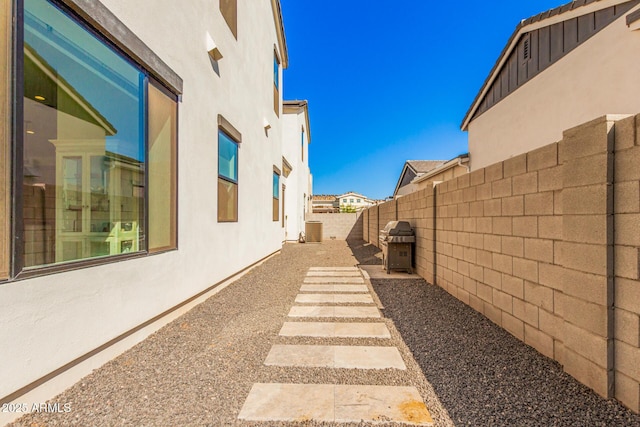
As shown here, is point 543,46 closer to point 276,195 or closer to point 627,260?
point 627,260

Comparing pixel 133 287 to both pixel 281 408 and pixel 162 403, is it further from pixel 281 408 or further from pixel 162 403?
pixel 281 408

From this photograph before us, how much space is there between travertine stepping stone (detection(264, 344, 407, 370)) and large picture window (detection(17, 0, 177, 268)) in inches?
75.6

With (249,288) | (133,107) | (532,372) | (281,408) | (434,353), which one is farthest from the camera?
(249,288)

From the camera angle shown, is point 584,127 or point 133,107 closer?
point 584,127

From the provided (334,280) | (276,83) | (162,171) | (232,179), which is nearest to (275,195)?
(276,83)

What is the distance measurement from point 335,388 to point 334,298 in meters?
2.52

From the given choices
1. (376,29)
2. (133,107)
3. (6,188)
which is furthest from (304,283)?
(376,29)

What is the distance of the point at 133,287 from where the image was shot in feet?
9.49

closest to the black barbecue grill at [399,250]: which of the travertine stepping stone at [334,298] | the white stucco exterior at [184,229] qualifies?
the travertine stepping stone at [334,298]

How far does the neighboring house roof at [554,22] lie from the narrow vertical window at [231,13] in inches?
298

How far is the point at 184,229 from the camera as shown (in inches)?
155

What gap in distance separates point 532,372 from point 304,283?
401cm

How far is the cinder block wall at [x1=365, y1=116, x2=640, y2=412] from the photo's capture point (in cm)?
189

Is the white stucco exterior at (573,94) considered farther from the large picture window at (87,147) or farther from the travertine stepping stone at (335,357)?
the large picture window at (87,147)
